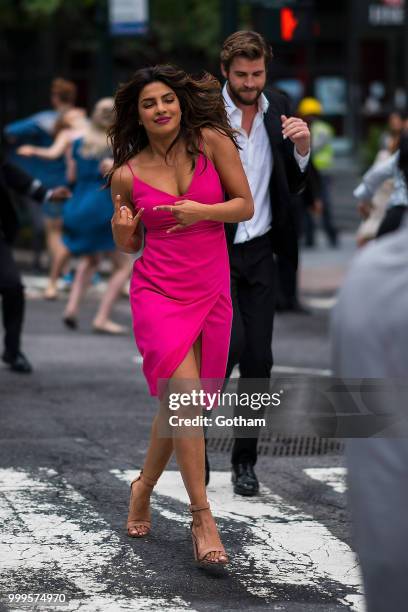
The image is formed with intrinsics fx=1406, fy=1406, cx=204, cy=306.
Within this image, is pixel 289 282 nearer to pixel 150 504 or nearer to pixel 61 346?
pixel 150 504

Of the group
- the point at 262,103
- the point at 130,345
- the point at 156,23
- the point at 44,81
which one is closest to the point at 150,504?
the point at 262,103

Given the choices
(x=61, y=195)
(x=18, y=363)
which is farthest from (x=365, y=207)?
(x=18, y=363)

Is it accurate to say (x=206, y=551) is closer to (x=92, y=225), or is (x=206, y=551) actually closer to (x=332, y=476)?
(x=332, y=476)

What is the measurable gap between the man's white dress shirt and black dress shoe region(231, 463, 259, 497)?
3.26ft

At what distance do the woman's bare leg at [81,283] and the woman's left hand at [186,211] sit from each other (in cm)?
672

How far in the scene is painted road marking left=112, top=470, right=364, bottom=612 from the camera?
4.85 m

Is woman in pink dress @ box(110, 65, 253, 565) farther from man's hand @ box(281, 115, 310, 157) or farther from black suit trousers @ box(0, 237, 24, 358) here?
black suit trousers @ box(0, 237, 24, 358)

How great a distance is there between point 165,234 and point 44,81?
14.5 m

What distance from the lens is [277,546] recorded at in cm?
529

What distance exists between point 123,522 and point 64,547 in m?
0.45

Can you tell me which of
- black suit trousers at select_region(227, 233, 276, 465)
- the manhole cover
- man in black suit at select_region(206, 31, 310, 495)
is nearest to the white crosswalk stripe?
man in black suit at select_region(206, 31, 310, 495)

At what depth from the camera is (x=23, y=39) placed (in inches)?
768

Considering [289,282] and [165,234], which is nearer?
[165,234]

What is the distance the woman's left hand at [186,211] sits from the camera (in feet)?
16.3
